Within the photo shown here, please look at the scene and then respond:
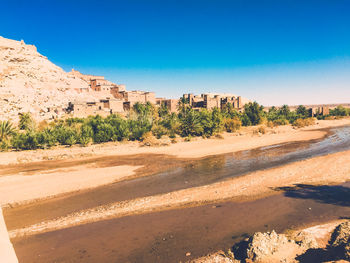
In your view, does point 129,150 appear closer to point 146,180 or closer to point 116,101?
point 146,180

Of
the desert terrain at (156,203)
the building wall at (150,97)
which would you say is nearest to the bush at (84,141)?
the desert terrain at (156,203)

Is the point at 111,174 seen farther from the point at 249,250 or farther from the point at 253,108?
the point at 253,108

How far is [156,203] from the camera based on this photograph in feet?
33.1

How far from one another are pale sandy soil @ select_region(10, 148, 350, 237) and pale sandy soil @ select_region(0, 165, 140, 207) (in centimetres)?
377

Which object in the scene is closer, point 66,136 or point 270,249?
point 270,249

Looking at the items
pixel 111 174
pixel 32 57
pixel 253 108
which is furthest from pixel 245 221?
pixel 32 57

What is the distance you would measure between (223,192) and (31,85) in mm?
61891

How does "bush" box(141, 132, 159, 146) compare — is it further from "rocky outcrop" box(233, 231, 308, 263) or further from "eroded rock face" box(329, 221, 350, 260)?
"eroded rock face" box(329, 221, 350, 260)

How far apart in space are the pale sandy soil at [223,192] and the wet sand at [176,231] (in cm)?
56

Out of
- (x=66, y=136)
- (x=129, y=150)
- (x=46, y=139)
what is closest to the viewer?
(x=129, y=150)

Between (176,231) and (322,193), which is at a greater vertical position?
(322,193)

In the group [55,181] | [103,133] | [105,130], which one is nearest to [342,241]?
[55,181]

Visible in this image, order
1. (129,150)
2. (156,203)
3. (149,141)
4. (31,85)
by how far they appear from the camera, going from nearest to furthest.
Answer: (156,203) → (129,150) → (149,141) → (31,85)

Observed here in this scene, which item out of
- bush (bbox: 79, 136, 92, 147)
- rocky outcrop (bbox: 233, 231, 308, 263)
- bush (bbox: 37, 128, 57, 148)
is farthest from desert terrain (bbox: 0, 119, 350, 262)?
bush (bbox: 79, 136, 92, 147)
